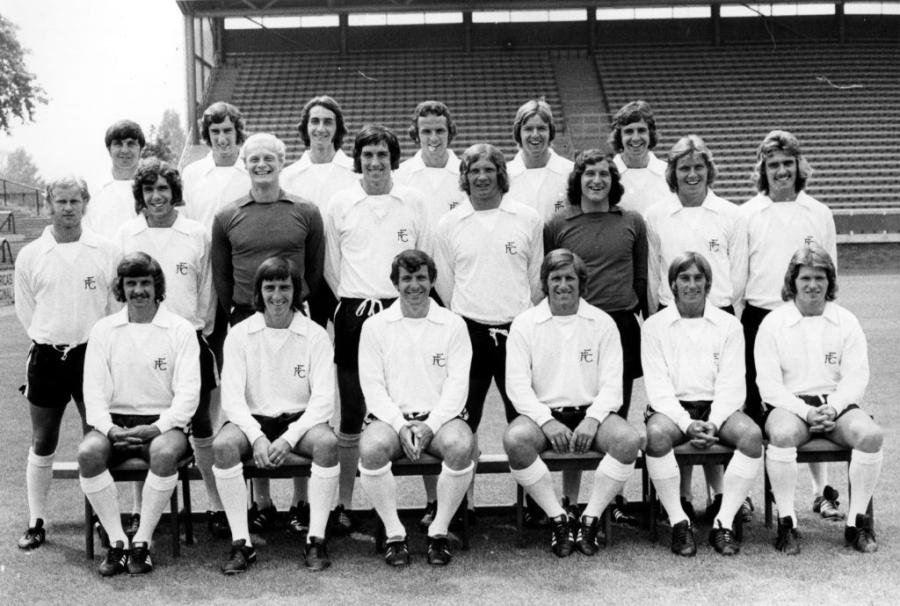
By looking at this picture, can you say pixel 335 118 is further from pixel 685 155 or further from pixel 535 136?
pixel 685 155

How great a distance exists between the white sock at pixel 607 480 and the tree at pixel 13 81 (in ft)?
110

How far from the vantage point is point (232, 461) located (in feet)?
14.4

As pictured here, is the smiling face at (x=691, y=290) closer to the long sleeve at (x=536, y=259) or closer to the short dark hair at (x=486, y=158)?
the long sleeve at (x=536, y=259)

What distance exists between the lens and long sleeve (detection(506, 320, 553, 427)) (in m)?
4.71

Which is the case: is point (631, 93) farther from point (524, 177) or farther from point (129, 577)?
point (129, 577)

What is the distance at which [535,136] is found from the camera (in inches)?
211

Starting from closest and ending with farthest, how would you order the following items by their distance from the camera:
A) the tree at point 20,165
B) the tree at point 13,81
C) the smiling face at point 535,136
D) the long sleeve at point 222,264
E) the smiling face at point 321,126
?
1. the long sleeve at point 222,264
2. the smiling face at point 535,136
3. the smiling face at point 321,126
4. the tree at point 13,81
5. the tree at point 20,165

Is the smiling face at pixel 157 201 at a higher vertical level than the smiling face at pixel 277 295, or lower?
higher

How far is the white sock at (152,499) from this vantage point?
438cm

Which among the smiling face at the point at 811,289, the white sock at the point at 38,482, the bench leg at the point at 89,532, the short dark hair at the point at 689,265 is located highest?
the short dark hair at the point at 689,265

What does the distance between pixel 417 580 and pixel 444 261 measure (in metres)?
1.75

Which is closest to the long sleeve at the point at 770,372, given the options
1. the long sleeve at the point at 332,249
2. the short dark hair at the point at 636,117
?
the short dark hair at the point at 636,117

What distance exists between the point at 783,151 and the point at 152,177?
3412mm

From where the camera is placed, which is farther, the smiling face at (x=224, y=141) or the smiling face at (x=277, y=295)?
the smiling face at (x=224, y=141)
